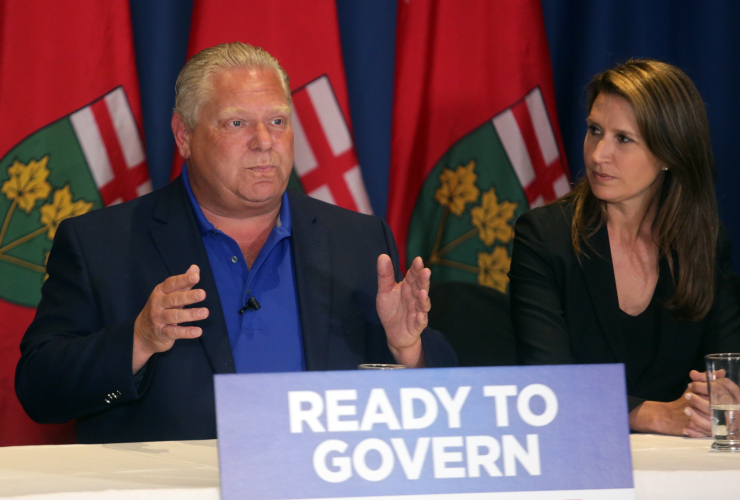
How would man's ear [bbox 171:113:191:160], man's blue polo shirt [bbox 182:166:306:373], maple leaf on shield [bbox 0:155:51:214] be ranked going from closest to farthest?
man's blue polo shirt [bbox 182:166:306:373]
man's ear [bbox 171:113:191:160]
maple leaf on shield [bbox 0:155:51:214]

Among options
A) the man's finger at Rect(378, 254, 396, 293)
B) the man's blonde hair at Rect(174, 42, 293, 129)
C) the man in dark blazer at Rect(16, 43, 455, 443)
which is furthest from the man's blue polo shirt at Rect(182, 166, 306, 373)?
the man's finger at Rect(378, 254, 396, 293)

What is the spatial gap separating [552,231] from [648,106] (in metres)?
0.42

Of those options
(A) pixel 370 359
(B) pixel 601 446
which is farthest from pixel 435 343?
(B) pixel 601 446

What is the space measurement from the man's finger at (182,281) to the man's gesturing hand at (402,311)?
44 cm

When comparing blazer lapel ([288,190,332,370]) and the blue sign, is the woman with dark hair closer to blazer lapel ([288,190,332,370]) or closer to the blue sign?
blazer lapel ([288,190,332,370])

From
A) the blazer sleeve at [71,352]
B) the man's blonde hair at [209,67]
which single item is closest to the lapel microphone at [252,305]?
the blazer sleeve at [71,352]

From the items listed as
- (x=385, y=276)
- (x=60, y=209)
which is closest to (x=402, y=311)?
(x=385, y=276)

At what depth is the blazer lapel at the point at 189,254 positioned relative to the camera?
1.81 m

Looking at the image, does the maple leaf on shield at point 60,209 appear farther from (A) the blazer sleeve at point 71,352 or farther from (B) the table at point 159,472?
(B) the table at point 159,472

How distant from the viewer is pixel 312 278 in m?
2.00

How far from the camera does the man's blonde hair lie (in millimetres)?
2002

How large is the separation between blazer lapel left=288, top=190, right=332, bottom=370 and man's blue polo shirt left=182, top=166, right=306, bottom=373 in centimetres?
3

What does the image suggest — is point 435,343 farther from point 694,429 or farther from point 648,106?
point 648,106

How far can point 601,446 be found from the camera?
1.04 m
